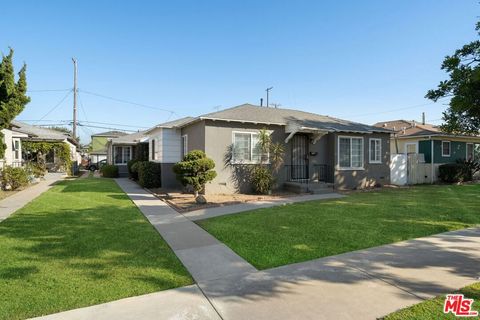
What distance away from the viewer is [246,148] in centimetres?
1367

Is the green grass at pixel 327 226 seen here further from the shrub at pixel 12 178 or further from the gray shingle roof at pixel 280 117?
the shrub at pixel 12 178

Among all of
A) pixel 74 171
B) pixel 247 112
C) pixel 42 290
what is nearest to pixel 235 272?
pixel 42 290

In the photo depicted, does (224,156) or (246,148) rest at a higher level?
(246,148)

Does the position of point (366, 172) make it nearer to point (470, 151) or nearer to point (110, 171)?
point (470, 151)

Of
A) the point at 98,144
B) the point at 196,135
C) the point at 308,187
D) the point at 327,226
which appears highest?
the point at 98,144

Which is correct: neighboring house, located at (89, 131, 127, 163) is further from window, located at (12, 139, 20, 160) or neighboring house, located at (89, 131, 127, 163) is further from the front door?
the front door

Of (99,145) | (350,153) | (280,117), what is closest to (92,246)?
(280,117)

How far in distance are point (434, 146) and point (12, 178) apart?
85.2 ft

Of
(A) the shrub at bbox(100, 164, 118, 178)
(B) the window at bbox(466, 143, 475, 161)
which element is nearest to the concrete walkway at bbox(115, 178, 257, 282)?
(A) the shrub at bbox(100, 164, 118, 178)

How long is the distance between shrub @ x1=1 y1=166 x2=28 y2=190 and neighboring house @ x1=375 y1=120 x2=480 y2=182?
22.3 meters

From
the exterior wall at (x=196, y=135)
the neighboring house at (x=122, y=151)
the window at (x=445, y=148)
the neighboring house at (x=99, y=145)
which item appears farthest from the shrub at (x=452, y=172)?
the neighboring house at (x=99, y=145)

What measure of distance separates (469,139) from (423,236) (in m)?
22.0

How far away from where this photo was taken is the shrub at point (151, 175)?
16047mm

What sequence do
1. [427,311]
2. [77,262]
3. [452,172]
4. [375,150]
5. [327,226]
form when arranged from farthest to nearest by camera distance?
[452,172]
[375,150]
[327,226]
[77,262]
[427,311]
